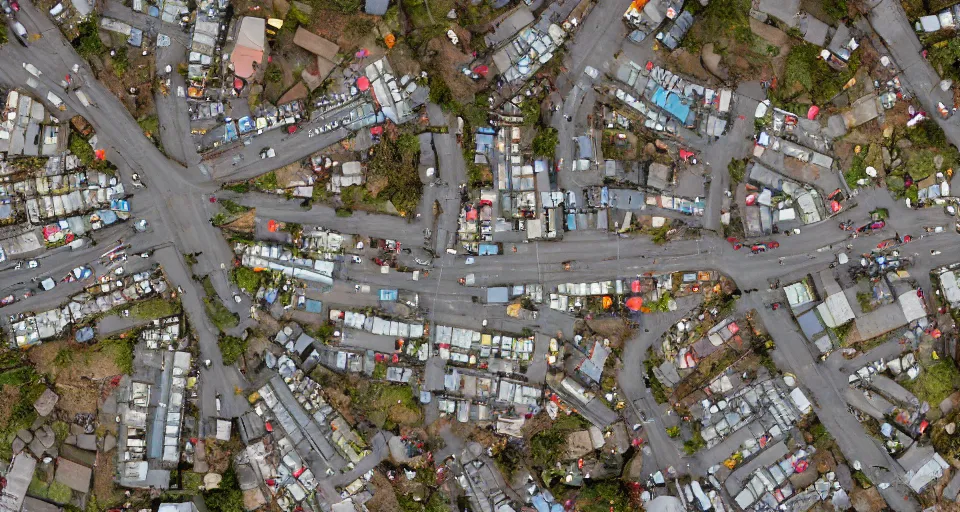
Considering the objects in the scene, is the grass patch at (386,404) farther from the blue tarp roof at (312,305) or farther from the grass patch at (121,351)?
the grass patch at (121,351)

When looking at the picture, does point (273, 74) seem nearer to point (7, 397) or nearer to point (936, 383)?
point (7, 397)

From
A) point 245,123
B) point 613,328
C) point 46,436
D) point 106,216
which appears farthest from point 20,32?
point 613,328

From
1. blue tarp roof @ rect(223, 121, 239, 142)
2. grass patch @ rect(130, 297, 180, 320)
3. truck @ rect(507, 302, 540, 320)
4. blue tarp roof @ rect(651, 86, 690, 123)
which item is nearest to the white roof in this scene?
truck @ rect(507, 302, 540, 320)

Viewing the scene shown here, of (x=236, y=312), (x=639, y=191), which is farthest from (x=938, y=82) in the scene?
(x=236, y=312)

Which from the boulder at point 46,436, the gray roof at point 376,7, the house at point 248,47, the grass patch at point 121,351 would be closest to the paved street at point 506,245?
the house at point 248,47

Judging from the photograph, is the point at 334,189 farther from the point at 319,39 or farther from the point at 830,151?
the point at 830,151

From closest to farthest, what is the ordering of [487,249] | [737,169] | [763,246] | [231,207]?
[231,207], [763,246], [487,249], [737,169]
